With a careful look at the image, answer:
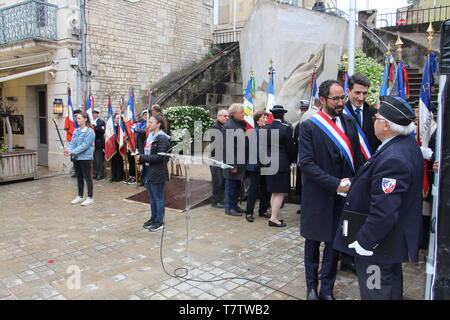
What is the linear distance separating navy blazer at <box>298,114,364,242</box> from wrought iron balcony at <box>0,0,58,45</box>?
417 inches

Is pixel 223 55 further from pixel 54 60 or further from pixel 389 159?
pixel 389 159

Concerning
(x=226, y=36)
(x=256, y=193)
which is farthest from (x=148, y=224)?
(x=226, y=36)

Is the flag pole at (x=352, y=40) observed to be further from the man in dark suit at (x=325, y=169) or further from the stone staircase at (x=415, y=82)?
the man in dark suit at (x=325, y=169)

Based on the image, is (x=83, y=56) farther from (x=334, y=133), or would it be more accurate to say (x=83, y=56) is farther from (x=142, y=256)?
(x=334, y=133)

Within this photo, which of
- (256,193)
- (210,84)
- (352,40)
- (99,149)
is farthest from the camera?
(210,84)

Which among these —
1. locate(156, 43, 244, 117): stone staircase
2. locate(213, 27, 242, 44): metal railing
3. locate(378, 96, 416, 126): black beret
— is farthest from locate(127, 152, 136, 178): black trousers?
locate(213, 27, 242, 44): metal railing

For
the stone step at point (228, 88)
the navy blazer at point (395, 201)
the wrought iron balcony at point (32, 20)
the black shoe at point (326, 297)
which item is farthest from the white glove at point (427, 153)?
the stone step at point (228, 88)

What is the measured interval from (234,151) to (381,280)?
426cm

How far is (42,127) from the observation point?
13336mm

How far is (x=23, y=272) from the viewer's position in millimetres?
4297

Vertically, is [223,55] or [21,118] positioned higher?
[223,55]
